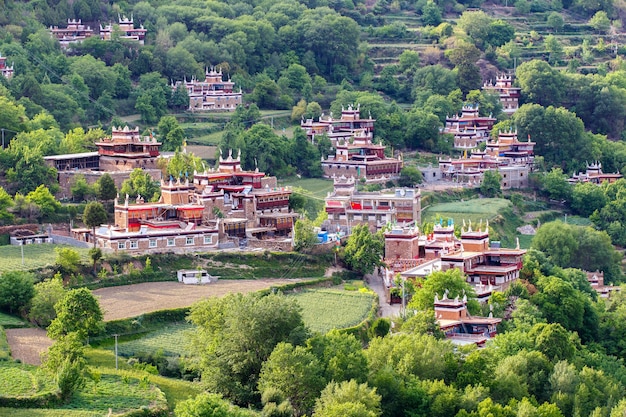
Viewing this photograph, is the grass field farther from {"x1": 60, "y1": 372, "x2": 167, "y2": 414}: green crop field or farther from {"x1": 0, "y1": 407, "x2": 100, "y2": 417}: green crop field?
{"x1": 0, "y1": 407, "x2": 100, "y2": 417}: green crop field

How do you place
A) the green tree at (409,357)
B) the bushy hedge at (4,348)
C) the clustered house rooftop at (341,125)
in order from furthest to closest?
the clustered house rooftop at (341,125), the green tree at (409,357), the bushy hedge at (4,348)

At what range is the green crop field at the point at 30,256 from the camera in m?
43.1

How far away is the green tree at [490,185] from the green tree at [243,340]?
26.6 m

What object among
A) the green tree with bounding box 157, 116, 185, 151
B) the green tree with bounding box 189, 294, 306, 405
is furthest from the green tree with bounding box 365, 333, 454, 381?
the green tree with bounding box 157, 116, 185, 151

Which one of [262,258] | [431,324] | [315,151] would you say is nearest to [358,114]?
[315,151]

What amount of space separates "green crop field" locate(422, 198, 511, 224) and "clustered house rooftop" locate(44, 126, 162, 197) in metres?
9.50

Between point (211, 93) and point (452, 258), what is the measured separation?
83.7 feet

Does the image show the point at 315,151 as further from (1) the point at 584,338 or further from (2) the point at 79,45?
(1) the point at 584,338

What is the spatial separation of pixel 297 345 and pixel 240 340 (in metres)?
1.26

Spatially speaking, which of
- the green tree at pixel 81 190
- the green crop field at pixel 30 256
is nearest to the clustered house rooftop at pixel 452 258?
the green crop field at pixel 30 256

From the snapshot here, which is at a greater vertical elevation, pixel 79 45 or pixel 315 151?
pixel 79 45

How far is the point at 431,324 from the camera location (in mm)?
40469

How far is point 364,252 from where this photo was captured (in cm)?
4844

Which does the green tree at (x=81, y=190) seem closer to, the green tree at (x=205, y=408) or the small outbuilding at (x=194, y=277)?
the small outbuilding at (x=194, y=277)
